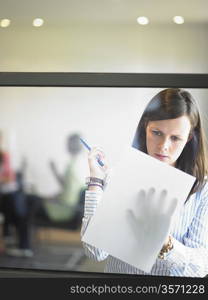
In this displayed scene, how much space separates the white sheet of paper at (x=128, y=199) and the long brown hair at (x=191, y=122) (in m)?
0.04

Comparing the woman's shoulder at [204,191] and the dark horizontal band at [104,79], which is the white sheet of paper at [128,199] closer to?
the woman's shoulder at [204,191]

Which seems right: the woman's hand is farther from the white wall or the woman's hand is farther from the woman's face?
the white wall

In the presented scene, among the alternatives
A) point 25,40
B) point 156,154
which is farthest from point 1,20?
point 156,154

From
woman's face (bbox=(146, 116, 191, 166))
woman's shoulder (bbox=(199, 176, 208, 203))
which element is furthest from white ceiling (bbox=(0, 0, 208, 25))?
woman's shoulder (bbox=(199, 176, 208, 203))

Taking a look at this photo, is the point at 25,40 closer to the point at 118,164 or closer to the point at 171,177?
the point at 118,164

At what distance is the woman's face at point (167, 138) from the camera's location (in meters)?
2.31

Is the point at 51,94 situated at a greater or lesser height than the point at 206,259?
greater

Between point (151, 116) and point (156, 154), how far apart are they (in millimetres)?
192

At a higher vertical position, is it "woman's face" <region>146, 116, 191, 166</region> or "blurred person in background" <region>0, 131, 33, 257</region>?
"woman's face" <region>146, 116, 191, 166</region>

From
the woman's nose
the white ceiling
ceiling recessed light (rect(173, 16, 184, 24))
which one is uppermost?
the white ceiling

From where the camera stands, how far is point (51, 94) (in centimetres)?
239

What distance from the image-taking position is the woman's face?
7.59 ft

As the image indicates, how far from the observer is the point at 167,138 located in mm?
2324

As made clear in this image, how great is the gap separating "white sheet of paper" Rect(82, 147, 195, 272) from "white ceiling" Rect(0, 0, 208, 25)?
28.5 inches
